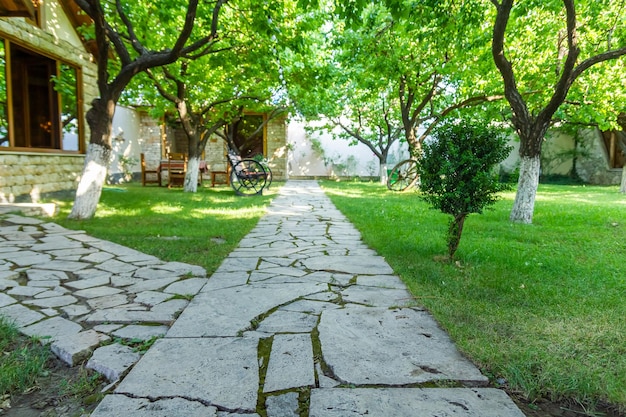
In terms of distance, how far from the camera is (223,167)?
17.3 metres

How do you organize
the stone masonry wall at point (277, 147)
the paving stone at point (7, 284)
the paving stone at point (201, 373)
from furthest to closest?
the stone masonry wall at point (277, 147)
the paving stone at point (7, 284)
the paving stone at point (201, 373)

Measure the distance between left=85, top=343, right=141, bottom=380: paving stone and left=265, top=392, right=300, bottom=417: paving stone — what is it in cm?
67

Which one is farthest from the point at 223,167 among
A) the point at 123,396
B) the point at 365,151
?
the point at 123,396

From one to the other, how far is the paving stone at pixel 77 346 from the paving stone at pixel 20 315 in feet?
1.28

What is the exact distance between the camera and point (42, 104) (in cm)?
767

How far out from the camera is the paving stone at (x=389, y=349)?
1.54 metres

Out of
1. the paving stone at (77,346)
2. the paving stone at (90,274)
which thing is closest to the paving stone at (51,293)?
the paving stone at (90,274)

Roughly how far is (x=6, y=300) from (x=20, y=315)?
1.20 ft

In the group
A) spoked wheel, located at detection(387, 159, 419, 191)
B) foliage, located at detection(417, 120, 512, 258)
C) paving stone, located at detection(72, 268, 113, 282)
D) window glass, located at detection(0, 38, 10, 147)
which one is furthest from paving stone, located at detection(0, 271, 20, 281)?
spoked wheel, located at detection(387, 159, 419, 191)

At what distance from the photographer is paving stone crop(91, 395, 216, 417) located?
129 cm

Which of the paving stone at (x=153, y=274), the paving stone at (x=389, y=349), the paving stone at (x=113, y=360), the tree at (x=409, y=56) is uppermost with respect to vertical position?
the tree at (x=409, y=56)

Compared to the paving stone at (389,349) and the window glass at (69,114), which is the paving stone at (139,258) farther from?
the window glass at (69,114)

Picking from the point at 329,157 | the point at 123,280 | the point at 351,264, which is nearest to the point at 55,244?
the point at 123,280

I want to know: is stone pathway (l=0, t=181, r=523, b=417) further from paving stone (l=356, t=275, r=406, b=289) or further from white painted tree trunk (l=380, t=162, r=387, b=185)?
white painted tree trunk (l=380, t=162, r=387, b=185)
